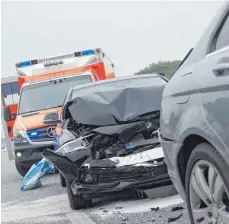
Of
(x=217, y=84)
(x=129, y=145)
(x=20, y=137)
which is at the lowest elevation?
(x=20, y=137)

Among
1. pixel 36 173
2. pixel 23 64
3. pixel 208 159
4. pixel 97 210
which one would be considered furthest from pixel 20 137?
pixel 208 159

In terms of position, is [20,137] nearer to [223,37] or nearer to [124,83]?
[124,83]

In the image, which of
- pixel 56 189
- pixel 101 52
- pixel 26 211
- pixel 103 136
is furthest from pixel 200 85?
pixel 101 52

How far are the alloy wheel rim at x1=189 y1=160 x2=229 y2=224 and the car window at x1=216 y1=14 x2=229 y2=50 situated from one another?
77cm

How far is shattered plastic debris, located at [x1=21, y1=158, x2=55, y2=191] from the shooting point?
8633mm

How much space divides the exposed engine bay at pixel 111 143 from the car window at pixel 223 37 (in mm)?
2763

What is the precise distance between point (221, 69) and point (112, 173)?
3148 millimetres

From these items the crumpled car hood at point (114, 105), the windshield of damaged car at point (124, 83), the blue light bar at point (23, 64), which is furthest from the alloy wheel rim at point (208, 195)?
the blue light bar at point (23, 64)

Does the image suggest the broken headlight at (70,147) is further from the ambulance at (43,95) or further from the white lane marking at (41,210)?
the ambulance at (43,95)

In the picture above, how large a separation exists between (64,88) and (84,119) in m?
4.63

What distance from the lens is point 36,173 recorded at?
883cm

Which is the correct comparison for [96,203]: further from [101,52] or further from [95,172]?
[101,52]

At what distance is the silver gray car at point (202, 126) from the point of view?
10.3 feet

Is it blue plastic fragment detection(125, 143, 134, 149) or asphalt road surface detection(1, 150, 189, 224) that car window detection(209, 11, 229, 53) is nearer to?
asphalt road surface detection(1, 150, 189, 224)
